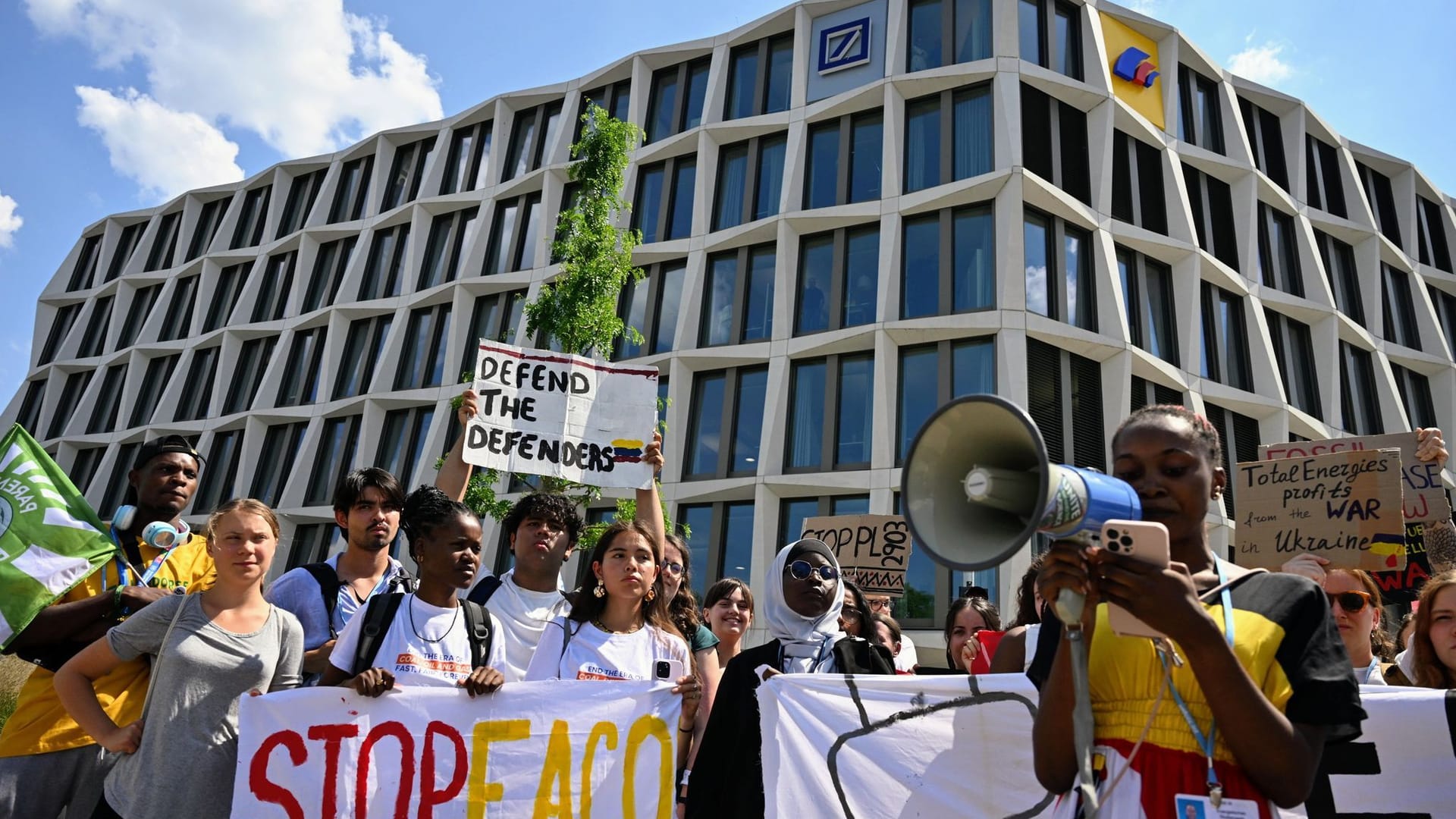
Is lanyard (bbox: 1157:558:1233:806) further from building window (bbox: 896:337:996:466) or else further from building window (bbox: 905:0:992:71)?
building window (bbox: 905:0:992:71)

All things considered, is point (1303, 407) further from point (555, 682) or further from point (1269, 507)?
point (555, 682)

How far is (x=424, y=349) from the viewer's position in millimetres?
27438

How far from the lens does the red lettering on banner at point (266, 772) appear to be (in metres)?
4.09

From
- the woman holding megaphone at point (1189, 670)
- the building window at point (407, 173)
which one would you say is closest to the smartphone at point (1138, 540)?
the woman holding megaphone at point (1189, 670)

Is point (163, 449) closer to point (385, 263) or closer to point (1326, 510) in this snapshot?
point (1326, 510)

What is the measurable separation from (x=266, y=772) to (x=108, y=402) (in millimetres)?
36771

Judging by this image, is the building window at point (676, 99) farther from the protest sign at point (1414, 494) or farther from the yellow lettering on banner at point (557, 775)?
the yellow lettering on banner at point (557, 775)

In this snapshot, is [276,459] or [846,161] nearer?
[846,161]

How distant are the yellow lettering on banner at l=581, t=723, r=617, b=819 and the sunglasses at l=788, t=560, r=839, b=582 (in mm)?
992

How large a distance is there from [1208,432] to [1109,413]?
18.5 meters

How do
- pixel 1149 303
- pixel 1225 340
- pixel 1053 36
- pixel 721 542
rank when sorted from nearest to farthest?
pixel 721 542 → pixel 1149 303 → pixel 1053 36 → pixel 1225 340

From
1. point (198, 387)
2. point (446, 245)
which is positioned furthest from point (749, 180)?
point (198, 387)

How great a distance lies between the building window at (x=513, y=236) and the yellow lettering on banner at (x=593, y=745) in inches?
893

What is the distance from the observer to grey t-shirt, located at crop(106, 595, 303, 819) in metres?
3.88
